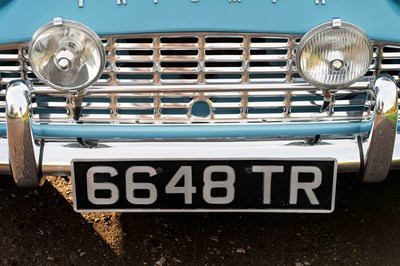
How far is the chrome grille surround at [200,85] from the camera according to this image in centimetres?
224

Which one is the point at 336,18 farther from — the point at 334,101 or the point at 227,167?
the point at 227,167

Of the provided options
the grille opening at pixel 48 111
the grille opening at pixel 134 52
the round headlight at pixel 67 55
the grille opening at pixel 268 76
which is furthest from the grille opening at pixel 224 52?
the grille opening at pixel 48 111

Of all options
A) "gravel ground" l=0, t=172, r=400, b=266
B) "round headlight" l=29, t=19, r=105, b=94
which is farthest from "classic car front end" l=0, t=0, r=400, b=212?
"gravel ground" l=0, t=172, r=400, b=266

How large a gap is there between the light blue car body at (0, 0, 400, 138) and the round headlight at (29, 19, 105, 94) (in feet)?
0.31

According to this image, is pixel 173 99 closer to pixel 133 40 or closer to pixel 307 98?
pixel 133 40

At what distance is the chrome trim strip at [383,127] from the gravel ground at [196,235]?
653 millimetres

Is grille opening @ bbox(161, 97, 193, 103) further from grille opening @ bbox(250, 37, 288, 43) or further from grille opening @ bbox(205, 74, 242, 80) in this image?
grille opening @ bbox(250, 37, 288, 43)

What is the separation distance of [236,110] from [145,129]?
34 cm

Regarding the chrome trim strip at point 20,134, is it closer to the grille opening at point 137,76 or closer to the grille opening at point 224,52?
the grille opening at point 137,76

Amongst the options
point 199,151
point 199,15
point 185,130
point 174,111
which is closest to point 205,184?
point 199,151

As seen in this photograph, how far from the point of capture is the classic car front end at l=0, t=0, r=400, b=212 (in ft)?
7.17

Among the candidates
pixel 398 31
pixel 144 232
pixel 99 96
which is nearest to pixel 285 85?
pixel 398 31

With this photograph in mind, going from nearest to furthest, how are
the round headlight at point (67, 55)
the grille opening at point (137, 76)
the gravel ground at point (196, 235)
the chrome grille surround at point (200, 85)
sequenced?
the round headlight at point (67, 55), the chrome grille surround at point (200, 85), the grille opening at point (137, 76), the gravel ground at point (196, 235)

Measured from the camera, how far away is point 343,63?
7.15 ft
